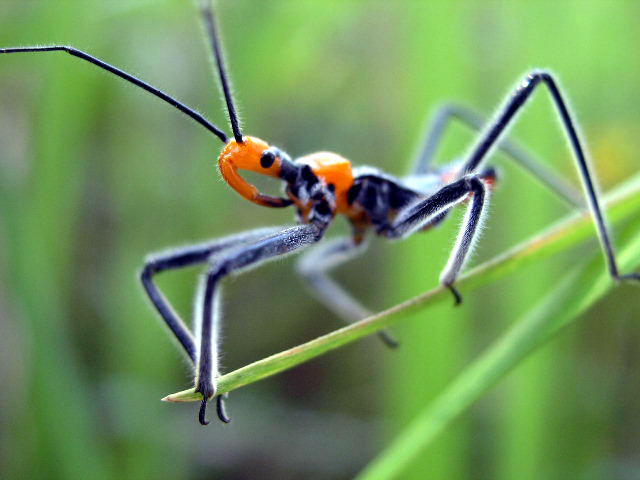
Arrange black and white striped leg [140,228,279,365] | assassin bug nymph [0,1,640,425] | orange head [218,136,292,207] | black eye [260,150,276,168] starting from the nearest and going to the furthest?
assassin bug nymph [0,1,640,425]
orange head [218,136,292,207]
black eye [260,150,276,168]
black and white striped leg [140,228,279,365]

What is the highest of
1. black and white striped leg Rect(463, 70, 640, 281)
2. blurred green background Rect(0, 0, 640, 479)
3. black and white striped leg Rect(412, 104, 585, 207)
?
black and white striped leg Rect(463, 70, 640, 281)

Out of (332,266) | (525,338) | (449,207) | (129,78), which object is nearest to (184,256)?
(129,78)

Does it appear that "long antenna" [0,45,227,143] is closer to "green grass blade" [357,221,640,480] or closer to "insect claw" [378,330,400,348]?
"green grass blade" [357,221,640,480]

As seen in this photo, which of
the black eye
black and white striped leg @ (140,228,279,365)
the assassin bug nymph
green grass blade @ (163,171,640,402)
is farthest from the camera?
black and white striped leg @ (140,228,279,365)

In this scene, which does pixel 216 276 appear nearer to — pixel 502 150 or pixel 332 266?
pixel 332 266

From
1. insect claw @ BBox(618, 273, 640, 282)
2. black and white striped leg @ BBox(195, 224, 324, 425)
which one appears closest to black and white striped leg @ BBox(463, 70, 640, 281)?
insect claw @ BBox(618, 273, 640, 282)

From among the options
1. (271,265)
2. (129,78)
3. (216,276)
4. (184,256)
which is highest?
(129,78)

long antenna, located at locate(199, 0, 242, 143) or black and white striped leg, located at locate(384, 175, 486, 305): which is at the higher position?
long antenna, located at locate(199, 0, 242, 143)
